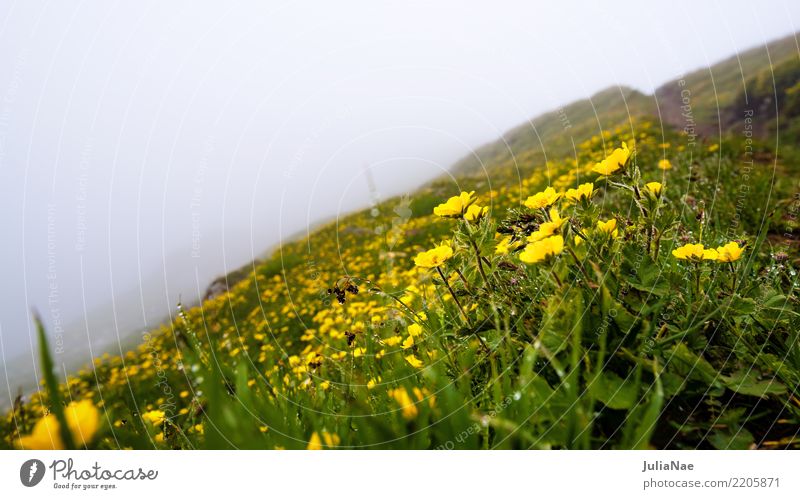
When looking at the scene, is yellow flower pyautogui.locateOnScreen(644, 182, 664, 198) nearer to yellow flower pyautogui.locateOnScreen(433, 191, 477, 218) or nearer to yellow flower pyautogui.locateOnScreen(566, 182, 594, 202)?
yellow flower pyautogui.locateOnScreen(566, 182, 594, 202)

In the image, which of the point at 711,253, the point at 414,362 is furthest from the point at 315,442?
the point at 711,253

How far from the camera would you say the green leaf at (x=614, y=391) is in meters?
1.14

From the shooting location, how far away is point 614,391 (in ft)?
3.84

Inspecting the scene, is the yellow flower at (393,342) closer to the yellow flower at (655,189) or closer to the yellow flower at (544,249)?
the yellow flower at (544,249)

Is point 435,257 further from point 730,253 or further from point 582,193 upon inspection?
point 730,253

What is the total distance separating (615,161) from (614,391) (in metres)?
0.75

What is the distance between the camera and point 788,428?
1.28 metres

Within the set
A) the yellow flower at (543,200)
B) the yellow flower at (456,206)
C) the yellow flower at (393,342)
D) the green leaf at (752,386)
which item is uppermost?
the yellow flower at (456,206)

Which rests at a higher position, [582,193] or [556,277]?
[582,193]

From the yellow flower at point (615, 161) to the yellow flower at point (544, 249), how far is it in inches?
17.7

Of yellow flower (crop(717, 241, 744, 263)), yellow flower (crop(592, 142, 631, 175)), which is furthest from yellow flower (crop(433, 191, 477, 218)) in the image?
yellow flower (crop(717, 241, 744, 263))

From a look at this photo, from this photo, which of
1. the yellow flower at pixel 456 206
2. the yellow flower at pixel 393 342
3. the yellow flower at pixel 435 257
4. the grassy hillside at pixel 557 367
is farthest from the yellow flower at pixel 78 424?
the yellow flower at pixel 393 342
